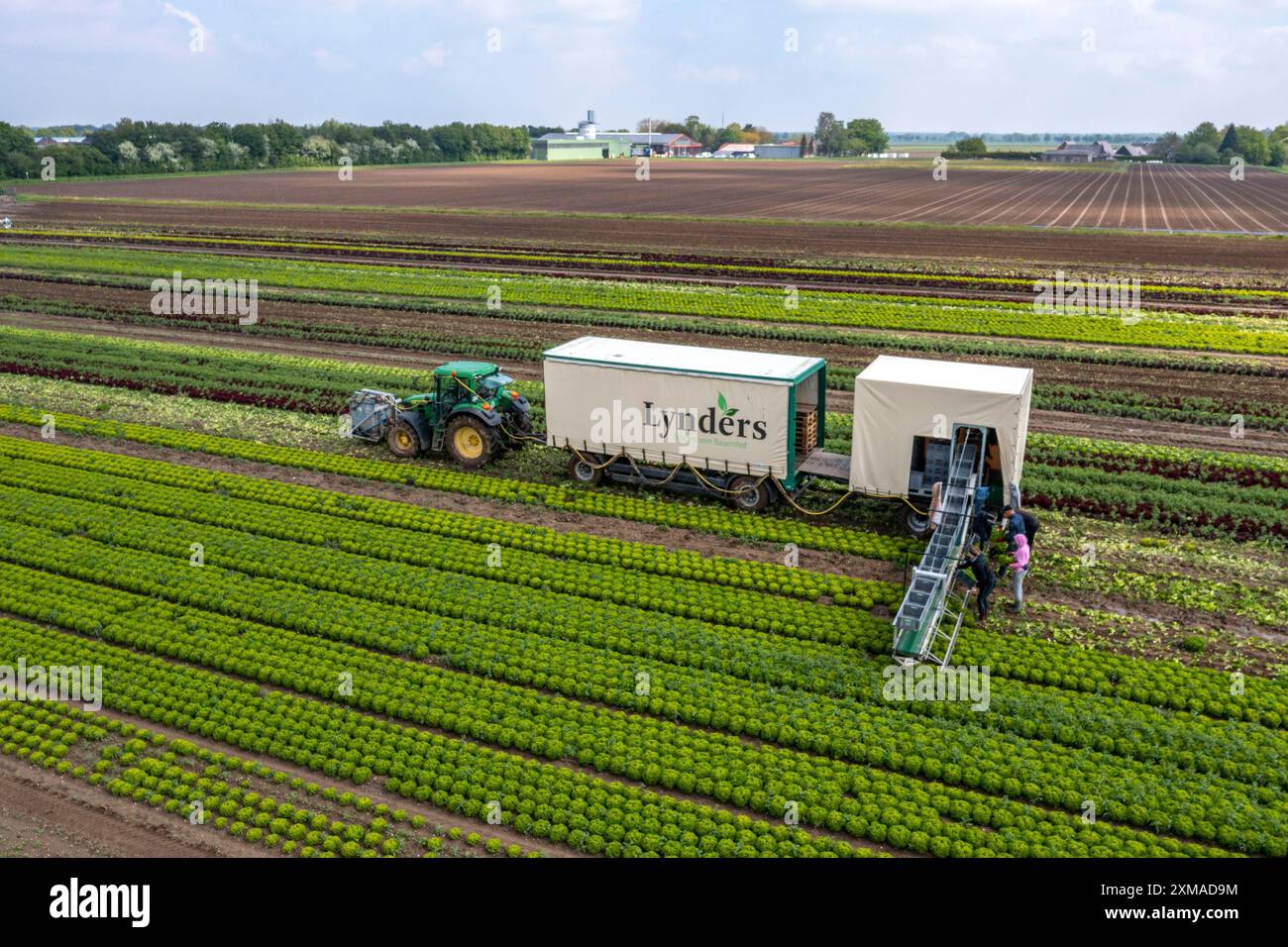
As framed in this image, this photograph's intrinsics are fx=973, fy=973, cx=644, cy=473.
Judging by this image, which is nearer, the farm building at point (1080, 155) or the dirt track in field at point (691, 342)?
the dirt track in field at point (691, 342)

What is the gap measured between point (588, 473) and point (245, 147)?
5883 inches

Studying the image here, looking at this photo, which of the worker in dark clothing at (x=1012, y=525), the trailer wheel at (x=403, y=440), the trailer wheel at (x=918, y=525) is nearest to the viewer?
the worker in dark clothing at (x=1012, y=525)

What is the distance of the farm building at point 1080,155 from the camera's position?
181m

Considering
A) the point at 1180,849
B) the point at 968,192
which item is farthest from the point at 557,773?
the point at 968,192

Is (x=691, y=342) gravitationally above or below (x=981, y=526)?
above

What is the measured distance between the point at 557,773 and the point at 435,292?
3715cm

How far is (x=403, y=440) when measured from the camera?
1041 inches

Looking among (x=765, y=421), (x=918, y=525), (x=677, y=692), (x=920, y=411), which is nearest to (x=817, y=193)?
(x=765, y=421)

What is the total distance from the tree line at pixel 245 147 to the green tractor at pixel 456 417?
386 feet

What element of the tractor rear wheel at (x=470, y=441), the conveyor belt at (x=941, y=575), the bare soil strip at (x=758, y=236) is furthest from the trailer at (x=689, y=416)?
the bare soil strip at (x=758, y=236)

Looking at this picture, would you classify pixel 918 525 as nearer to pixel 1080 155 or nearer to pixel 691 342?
pixel 691 342

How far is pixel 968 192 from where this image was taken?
341 ft

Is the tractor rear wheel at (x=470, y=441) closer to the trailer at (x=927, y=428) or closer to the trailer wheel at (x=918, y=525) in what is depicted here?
the trailer at (x=927, y=428)

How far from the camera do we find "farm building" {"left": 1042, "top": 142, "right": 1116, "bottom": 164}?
181m
